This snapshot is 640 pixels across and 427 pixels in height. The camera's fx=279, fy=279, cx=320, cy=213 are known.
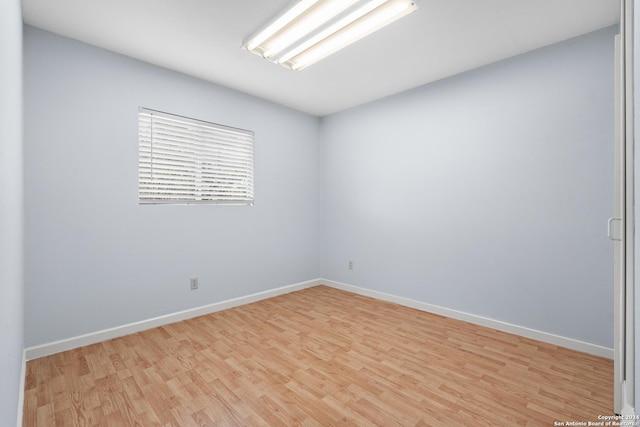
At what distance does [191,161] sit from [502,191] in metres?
3.31

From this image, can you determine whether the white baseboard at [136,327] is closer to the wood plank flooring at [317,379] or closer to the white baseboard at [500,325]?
the wood plank flooring at [317,379]

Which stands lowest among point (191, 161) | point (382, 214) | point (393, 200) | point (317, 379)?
point (317, 379)

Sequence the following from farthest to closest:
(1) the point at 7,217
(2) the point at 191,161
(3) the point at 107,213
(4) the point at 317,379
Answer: (2) the point at 191,161 → (3) the point at 107,213 → (4) the point at 317,379 → (1) the point at 7,217

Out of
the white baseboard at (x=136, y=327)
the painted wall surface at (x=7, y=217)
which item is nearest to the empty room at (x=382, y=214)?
the white baseboard at (x=136, y=327)

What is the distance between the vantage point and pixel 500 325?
2.78m

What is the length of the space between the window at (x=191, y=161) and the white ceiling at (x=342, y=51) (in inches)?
23.4

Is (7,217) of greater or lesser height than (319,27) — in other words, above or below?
below

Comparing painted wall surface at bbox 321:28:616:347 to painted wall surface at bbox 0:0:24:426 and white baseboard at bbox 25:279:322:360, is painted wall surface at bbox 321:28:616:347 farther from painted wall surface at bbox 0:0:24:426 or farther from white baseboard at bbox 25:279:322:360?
painted wall surface at bbox 0:0:24:426

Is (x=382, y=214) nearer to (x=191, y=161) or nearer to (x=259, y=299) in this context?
(x=259, y=299)

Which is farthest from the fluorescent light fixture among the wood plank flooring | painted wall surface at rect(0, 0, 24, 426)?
the wood plank flooring

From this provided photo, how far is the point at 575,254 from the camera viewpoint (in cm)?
241

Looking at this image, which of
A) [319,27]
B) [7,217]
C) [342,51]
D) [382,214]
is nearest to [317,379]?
[7,217]

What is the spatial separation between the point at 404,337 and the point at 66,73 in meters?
3.83

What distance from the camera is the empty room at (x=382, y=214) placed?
177cm
